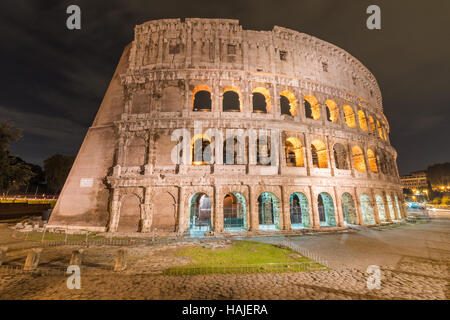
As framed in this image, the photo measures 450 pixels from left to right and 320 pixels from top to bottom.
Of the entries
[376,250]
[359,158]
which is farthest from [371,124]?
[376,250]

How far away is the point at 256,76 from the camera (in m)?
17.2

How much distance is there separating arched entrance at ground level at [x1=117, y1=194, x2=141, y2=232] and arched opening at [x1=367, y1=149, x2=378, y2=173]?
23.3m

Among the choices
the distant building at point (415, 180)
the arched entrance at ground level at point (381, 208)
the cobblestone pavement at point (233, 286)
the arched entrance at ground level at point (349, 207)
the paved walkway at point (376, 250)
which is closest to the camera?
the cobblestone pavement at point (233, 286)

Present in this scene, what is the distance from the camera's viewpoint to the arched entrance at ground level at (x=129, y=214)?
47.2 feet

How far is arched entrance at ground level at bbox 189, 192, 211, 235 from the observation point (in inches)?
604

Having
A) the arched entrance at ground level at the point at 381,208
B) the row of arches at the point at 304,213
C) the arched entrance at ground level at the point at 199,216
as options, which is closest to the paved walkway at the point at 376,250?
the row of arches at the point at 304,213

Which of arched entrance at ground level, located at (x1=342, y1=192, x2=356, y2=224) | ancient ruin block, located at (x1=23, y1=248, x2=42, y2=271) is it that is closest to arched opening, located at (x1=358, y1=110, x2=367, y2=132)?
arched entrance at ground level, located at (x1=342, y1=192, x2=356, y2=224)

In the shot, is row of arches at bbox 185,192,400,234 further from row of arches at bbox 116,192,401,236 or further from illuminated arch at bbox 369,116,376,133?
illuminated arch at bbox 369,116,376,133

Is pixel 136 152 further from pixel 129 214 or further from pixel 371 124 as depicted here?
pixel 371 124

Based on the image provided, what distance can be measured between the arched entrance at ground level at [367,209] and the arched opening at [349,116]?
756 cm

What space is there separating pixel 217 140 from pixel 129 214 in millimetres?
8958

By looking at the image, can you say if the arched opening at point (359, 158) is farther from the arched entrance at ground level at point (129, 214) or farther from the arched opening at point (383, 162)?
the arched entrance at ground level at point (129, 214)

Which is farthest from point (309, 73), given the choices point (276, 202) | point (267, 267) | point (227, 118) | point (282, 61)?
point (267, 267)
